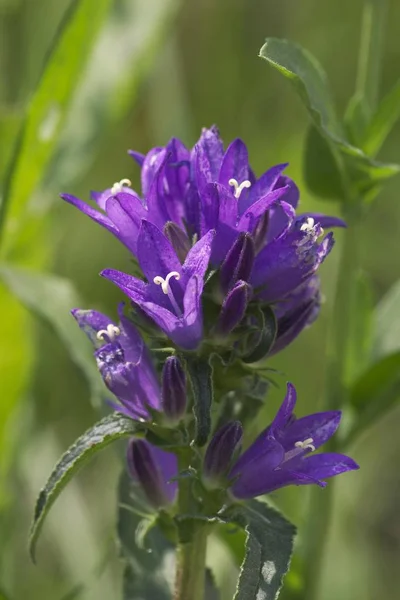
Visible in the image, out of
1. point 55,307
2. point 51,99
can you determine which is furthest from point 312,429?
point 51,99

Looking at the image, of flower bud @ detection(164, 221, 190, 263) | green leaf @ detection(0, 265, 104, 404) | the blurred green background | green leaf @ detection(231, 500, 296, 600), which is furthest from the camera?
the blurred green background

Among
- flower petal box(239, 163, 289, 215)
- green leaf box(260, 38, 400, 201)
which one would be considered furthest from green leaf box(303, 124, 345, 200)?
flower petal box(239, 163, 289, 215)

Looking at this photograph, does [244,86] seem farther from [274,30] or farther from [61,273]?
[61,273]

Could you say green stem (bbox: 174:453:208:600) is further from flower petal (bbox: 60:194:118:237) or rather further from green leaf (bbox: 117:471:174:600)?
flower petal (bbox: 60:194:118:237)

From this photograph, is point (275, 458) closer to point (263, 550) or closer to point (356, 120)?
point (263, 550)

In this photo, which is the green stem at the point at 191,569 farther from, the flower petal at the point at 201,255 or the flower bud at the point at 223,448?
the flower petal at the point at 201,255

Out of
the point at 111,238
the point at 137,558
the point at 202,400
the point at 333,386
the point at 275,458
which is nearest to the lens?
the point at 202,400

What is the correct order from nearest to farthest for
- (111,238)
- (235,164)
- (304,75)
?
1. (235,164)
2. (304,75)
3. (111,238)
